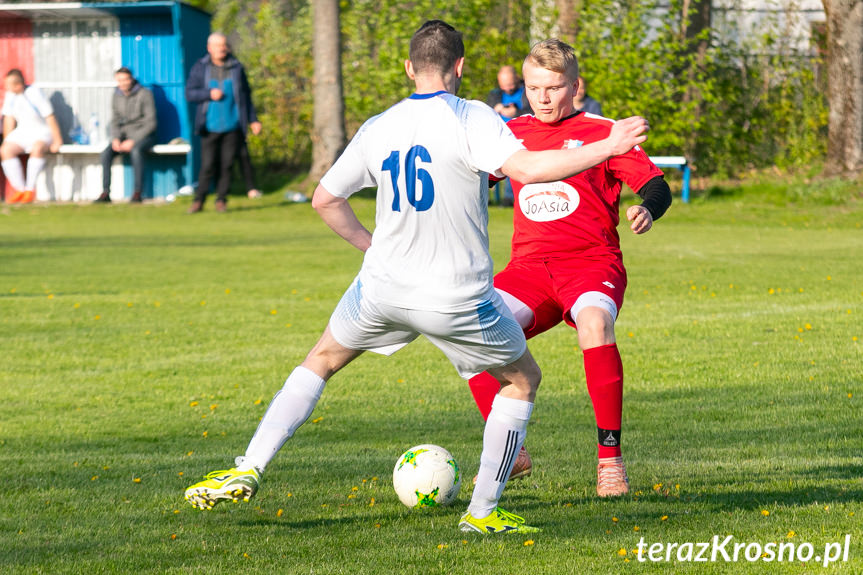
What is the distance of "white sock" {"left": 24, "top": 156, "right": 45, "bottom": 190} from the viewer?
79.8 ft

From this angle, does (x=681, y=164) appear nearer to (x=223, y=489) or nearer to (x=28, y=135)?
(x=28, y=135)

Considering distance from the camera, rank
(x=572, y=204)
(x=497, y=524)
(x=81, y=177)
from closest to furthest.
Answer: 1. (x=497, y=524)
2. (x=572, y=204)
3. (x=81, y=177)

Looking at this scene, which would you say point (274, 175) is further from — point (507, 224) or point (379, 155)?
point (379, 155)

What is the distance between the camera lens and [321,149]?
77.2 feet

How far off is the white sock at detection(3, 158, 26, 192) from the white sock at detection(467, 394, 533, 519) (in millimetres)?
21390

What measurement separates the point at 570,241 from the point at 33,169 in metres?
20.3

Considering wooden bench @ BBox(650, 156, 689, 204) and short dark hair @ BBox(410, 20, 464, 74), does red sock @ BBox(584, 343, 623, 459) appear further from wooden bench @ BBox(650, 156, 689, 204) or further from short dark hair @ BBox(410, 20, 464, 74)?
wooden bench @ BBox(650, 156, 689, 204)

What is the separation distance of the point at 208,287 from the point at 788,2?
16.8m

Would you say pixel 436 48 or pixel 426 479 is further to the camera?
pixel 426 479

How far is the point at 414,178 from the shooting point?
175 inches

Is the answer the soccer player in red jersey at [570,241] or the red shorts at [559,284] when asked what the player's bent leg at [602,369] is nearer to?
the soccer player in red jersey at [570,241]

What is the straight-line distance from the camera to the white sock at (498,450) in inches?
189

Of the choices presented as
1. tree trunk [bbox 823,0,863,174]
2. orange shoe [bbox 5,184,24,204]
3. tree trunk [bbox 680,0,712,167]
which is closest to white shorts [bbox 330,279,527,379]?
tree trunk [bbox 823,0,863,174]

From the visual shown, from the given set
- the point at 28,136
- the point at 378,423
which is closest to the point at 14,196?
the point at 28,136
